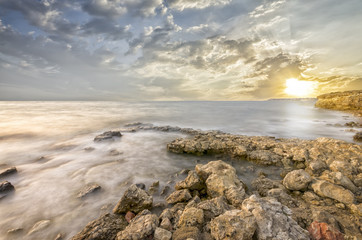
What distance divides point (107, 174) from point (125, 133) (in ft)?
25.7

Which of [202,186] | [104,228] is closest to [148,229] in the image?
[104,228]

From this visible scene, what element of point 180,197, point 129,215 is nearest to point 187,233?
point 180,197

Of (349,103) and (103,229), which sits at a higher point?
(349,103)

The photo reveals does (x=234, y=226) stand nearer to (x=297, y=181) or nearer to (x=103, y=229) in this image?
(x=103, y=229)

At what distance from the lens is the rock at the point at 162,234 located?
2861 millimetres

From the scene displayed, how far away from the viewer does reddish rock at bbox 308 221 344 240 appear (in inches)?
104

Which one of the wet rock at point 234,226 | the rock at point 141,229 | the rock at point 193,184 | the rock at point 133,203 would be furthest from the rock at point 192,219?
the rock at point 193,184

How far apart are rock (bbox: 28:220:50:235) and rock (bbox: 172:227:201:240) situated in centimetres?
361

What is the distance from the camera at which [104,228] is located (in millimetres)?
3273

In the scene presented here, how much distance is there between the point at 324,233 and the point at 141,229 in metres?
3.40

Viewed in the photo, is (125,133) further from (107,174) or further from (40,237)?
(40,237)

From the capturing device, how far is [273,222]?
9.12 ft

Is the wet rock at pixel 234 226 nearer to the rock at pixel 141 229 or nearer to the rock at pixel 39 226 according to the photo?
the rock at pixel 141 229

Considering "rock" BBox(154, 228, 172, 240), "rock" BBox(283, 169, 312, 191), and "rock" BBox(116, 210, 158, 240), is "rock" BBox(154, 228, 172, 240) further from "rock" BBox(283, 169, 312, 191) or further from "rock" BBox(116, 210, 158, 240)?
"rock" BBox(283, 169, 312, 191)
